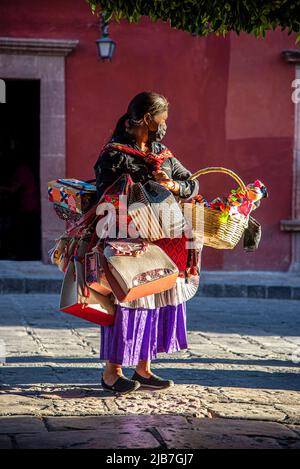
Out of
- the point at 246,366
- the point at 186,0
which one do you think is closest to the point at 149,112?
the point at 186,0

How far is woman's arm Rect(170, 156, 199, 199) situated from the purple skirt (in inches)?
27.0

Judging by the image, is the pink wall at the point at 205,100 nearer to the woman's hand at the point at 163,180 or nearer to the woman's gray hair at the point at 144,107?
the woman's gray hair at the point at 144,107

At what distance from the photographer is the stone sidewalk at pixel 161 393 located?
4.51 meters

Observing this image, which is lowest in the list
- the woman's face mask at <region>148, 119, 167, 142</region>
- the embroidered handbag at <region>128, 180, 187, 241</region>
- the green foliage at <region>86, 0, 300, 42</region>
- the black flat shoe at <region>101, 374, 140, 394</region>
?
the black flat shoe at <region>101, 374, 140, 394</region>

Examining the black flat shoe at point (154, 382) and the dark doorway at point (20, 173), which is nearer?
the black flat shoe at point (154, 382)

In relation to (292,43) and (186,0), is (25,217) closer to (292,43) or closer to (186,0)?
(292,43)

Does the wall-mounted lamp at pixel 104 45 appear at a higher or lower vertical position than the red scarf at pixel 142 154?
higher

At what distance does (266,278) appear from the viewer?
13.5 metres

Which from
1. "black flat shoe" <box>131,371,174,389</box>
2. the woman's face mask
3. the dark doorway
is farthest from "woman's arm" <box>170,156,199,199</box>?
the dark doorway

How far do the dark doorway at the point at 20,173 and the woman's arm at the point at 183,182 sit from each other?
8.69 m

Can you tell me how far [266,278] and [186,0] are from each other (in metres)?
8.03

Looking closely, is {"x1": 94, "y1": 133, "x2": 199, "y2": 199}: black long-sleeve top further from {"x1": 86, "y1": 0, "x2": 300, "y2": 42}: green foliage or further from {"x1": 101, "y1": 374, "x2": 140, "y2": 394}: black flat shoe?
{"x1": 101, "y1": 374, "x2": 140, "y2": 394}: black flat shoe

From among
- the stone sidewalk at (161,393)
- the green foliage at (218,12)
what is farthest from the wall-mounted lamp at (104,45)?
the green foliage at (218,12)

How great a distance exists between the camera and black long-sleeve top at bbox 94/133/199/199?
5445mm
